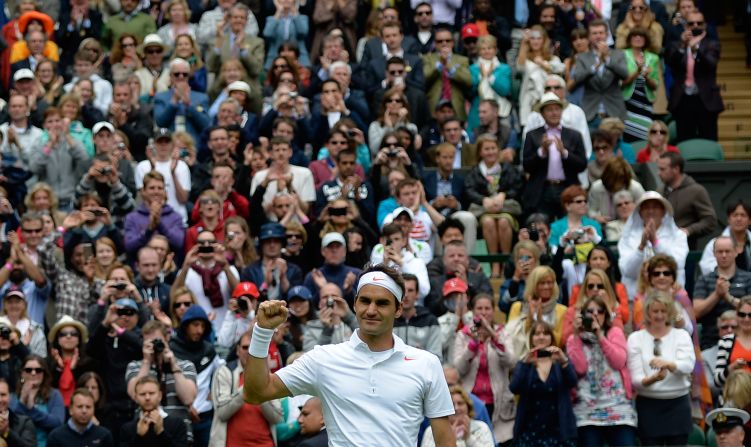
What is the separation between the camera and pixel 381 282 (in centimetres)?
954

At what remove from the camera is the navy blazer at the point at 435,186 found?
19188mm

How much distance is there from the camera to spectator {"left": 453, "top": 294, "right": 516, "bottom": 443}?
15.5 m

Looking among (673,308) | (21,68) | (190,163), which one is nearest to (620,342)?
(673,308)

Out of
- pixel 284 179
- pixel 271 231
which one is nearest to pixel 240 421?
pixel 271 231

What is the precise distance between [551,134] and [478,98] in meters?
2.45

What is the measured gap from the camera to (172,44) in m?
22.4

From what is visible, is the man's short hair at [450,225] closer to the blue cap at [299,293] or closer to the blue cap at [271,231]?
the blue cap at [271,231]

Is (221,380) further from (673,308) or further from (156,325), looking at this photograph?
(673,308)

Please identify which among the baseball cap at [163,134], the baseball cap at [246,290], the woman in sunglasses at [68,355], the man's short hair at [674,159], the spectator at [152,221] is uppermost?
the baseball cap at [163,134]

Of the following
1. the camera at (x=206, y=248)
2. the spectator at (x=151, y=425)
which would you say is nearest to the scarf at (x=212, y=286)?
the camera at (x=206, y=248)

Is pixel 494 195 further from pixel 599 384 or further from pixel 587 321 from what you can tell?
pixel 599 384

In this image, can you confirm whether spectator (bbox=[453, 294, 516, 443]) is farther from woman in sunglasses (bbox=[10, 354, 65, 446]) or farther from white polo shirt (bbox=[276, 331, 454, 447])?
white polo shirt (bbox=[276, 331, 454, 447])

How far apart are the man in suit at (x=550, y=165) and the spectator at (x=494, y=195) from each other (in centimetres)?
16

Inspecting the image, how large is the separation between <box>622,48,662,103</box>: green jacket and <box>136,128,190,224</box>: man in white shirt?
5455 millimetres
